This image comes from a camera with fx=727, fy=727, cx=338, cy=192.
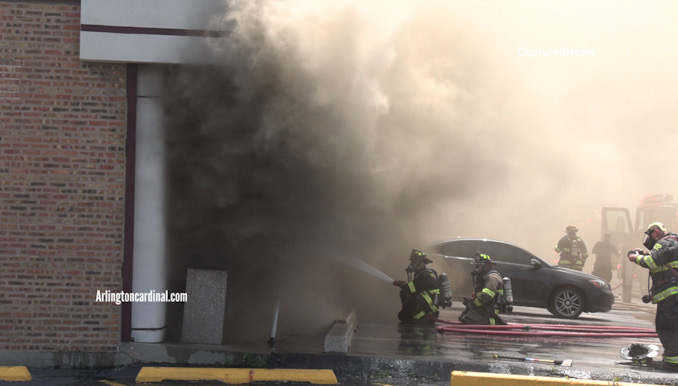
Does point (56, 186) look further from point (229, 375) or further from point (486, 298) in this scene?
point (486, 298)

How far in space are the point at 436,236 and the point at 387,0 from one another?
552 cm

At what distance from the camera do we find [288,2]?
843cm

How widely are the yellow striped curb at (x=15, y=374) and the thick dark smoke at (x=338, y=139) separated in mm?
2161

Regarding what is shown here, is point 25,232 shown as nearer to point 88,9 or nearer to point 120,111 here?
point 120,111

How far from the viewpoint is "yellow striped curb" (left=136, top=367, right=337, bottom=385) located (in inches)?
290

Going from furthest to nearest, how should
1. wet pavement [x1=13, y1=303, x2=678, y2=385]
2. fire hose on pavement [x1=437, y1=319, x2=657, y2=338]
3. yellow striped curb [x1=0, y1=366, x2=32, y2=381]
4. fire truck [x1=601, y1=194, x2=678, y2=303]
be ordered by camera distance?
fire truck [x1=601, y1=194, x2=678, y2=303]
fire hose on pavement [x1=437, y1=319, x2=657, y2=338]
wet pavement [x1=13, y1=303, x2=678, y2=385]
yellow striped curb [x1=0, y1=366, x2=32, y2=381]

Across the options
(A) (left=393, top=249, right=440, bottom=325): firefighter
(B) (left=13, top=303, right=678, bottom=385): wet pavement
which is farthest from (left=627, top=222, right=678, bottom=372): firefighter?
(A) (left=393, top=249, right=440, bottom=325): firefighter

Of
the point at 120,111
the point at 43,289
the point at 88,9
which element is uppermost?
the point at 88,9

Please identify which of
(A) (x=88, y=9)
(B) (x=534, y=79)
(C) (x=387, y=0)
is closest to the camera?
(A) (x=88, y=9)

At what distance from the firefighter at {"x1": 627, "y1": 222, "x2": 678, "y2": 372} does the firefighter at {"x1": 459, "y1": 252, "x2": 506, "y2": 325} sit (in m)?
2.40

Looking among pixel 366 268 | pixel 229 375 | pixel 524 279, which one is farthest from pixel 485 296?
pixel 229 375

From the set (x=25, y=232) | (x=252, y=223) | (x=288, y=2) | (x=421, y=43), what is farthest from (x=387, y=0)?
(x=25, y=232)

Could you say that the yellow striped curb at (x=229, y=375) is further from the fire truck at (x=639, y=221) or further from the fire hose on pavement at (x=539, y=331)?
the fire truck at (x=639, y=221)

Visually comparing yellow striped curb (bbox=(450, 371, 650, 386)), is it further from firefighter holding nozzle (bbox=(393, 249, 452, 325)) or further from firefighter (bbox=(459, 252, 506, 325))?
firefighter holding nozzle (bbox=(393, 249, 452, 325))
